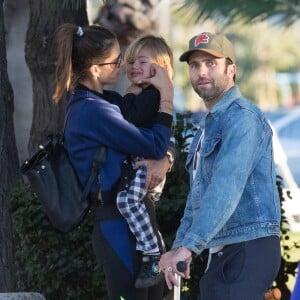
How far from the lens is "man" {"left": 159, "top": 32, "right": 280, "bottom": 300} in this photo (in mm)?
3545

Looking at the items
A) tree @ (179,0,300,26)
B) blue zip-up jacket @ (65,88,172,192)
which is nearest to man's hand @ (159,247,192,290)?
blue zip-up jacket @ (65,88,172,192)

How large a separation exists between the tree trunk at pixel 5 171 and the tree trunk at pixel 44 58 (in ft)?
1.67


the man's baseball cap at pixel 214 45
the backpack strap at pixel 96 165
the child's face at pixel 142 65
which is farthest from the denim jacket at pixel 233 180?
the child's face at pixel 142 65

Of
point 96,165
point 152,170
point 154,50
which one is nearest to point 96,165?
point 96,165

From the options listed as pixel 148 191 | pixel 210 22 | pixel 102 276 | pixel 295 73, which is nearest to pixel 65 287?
pixel 102 276

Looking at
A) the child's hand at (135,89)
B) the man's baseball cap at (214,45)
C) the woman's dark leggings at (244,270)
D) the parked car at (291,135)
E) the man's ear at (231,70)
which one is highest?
the man's baseball cap at (214,45)

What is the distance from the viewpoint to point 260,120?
3693mm

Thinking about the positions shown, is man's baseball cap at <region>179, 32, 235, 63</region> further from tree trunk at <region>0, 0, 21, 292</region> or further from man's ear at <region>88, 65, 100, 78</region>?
tree trunk at <region>0, 0, 21, 292</region>

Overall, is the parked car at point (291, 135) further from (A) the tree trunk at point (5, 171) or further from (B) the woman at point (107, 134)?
(B) the woman at point (107, 134)

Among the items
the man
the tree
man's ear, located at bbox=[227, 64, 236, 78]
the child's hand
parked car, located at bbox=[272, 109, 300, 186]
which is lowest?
parked car, located at bbox=[272, 109, 300, 186]

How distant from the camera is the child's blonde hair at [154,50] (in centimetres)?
Result: 441

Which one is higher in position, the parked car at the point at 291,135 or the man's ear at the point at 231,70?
the man's ear at the point at 231,70

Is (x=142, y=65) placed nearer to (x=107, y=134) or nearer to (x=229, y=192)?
(x=107, y=134)

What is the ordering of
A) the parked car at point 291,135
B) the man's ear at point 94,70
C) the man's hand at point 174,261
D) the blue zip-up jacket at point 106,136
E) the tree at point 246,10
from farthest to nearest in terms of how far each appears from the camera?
1. the parked car at point 291,135
2. the man's ear at point 94,70
3. the blue zip-up jacket at point 106,136
4. the man's hand at point 174,261
5. the tree at point 246,10
